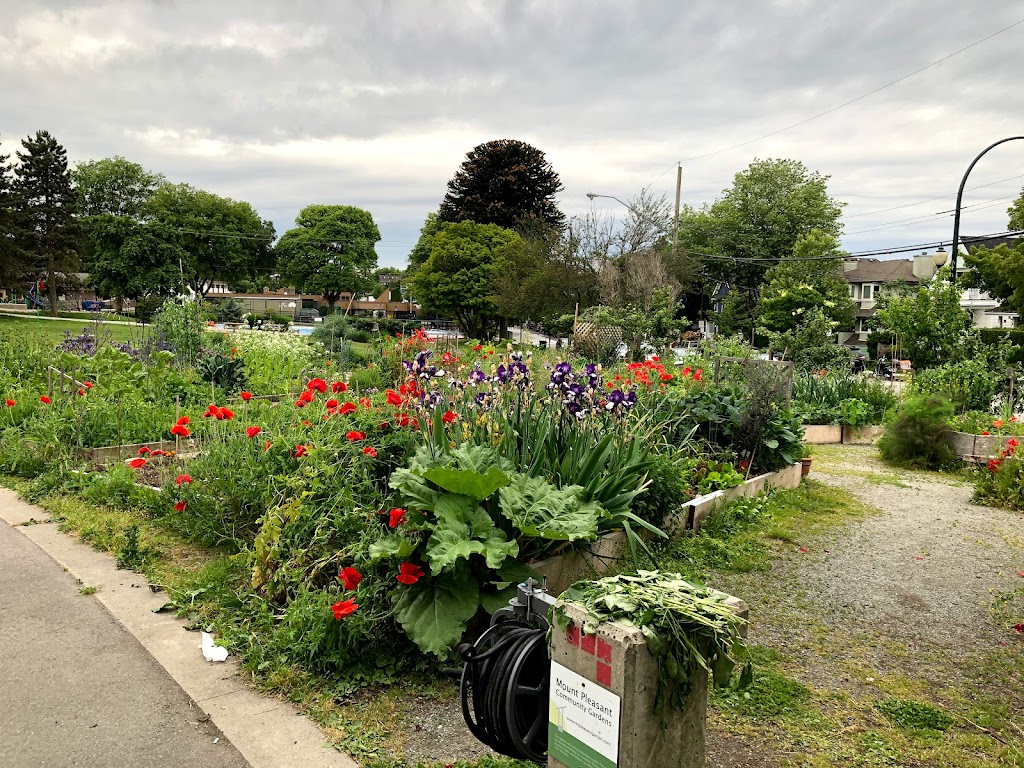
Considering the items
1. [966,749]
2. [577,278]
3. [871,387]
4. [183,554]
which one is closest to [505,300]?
[577,278]

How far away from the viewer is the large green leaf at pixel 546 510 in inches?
135

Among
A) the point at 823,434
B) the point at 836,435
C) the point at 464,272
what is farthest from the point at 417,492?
the point at 464,272

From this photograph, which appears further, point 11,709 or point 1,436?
point 1,436

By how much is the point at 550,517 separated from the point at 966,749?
6.29 feet

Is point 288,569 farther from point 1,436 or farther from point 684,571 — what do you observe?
point 1,436

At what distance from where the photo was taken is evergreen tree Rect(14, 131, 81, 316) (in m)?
45.1

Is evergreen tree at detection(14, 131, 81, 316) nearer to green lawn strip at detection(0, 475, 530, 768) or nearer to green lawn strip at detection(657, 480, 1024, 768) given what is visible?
green lawn strip at detection(0, 475, 530, 768)

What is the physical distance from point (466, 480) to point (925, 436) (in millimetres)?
7730

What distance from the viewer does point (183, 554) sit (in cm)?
490

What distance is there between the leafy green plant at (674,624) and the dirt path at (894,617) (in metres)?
1.03

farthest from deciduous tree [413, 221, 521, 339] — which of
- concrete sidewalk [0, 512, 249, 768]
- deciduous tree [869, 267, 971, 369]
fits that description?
concrete sidewalk [0, 512, 249, 768]

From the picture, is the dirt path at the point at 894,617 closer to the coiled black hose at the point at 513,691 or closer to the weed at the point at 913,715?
the weed at the point at 913,715

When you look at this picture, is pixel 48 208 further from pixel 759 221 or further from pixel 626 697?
pixel 626 697

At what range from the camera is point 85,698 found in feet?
10.3
